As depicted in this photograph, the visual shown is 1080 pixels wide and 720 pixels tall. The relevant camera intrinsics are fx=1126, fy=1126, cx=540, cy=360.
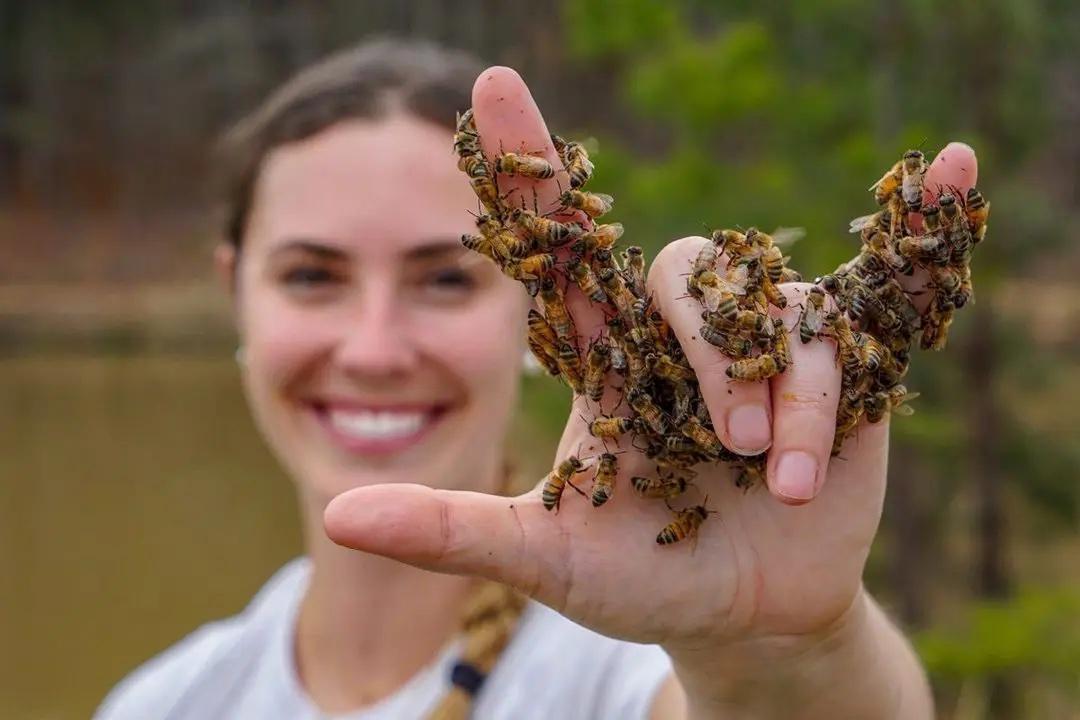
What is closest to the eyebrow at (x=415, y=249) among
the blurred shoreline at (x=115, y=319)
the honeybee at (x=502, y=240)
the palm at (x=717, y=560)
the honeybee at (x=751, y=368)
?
the honeybee at (x=502, y=240)

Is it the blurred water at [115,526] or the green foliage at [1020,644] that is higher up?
the green foliage at [1020,644]

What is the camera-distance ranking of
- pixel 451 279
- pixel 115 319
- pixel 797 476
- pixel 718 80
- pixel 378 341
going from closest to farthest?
pixel 797 476 → pixel 378 341 → pixel 451 279 → pixel 718 80 → pixel 115 319

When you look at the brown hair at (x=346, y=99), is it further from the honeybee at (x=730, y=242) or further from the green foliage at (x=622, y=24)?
the green foliage at (x=622, y=24)

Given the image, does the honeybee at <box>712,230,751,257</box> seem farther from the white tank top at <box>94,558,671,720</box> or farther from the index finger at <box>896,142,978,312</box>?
the white tank top at <box>94,558,671,720</box>

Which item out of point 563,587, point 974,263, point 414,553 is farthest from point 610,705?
point 974,263

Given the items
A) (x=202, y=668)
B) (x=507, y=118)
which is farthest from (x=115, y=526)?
(x=507, y=118)

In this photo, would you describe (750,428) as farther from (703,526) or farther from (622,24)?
(622,24)
